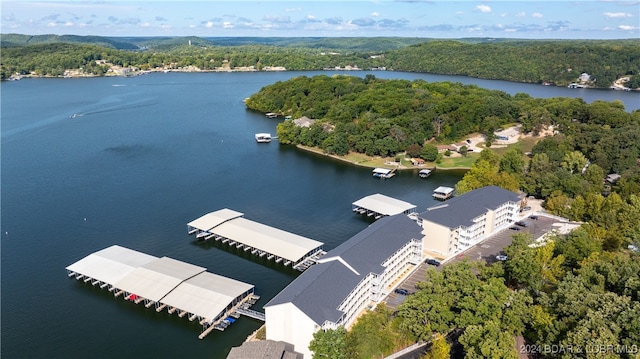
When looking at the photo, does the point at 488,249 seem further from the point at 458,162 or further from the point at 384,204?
the point at 458,162

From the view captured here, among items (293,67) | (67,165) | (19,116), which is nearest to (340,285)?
(67,165)

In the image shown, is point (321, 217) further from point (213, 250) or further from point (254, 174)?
point (254, 174)

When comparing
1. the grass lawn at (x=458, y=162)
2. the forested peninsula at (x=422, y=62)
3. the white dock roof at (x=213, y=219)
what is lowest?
the white dock roof at (x=213, y=219)

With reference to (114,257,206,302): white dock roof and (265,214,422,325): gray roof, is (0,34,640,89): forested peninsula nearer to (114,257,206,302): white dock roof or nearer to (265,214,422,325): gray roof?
(265,214,422,325): gray roof

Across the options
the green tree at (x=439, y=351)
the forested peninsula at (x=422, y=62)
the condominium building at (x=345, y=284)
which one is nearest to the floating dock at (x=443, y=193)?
the condominium building at (x=345, y=284)

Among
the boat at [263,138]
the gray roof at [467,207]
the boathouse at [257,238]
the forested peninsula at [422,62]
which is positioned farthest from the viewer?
the forested peninsula at [422,62]

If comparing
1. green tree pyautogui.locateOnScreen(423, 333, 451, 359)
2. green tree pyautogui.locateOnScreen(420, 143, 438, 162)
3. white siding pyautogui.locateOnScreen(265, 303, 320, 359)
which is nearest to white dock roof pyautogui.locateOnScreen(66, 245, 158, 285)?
white siding pyautogui.locateOnScreen(265, 303, 320, 359)

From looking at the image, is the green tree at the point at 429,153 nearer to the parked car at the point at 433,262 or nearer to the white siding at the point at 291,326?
the parked car at the point at 433,262
